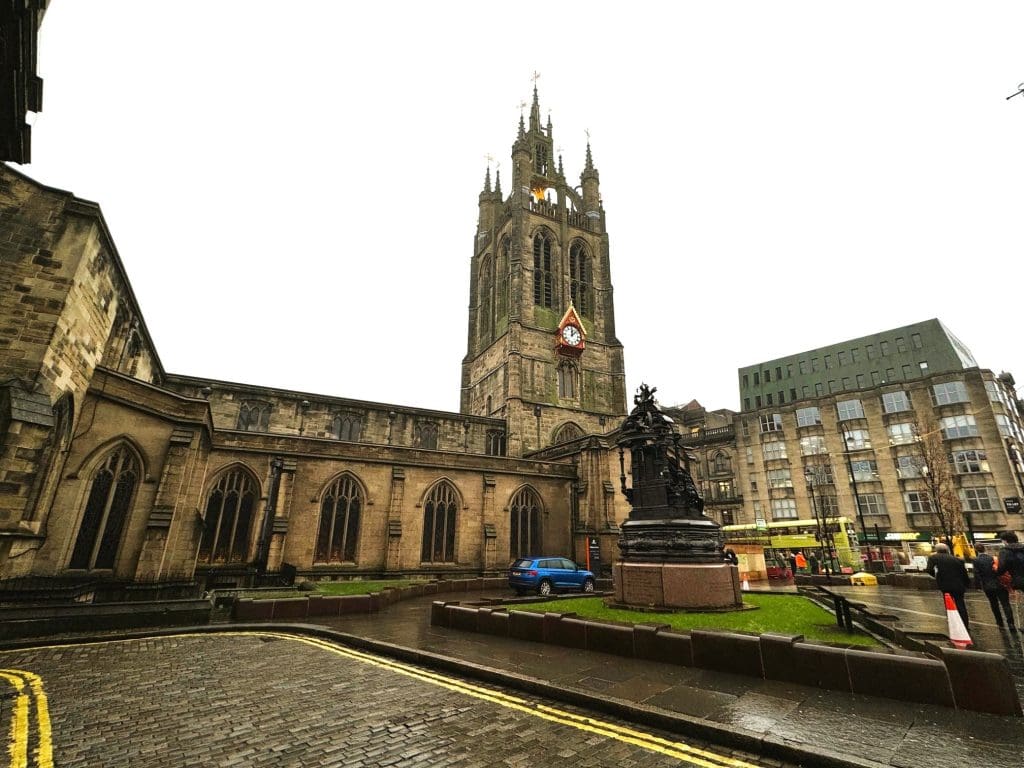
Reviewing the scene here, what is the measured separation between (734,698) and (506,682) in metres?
3.07

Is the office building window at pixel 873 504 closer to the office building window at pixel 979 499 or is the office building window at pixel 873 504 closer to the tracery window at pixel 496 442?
the office building window at pixel 979 499

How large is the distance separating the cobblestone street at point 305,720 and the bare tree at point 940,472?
127ft

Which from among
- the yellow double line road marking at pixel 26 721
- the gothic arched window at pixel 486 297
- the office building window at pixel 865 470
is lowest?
the yellow double line road marking at pixel 26 721

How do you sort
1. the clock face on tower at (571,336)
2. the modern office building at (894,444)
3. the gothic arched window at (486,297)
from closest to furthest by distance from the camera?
the modern office building at (894,444)
the clock face on tower at (571,336)
the gothic arched window at (486,297)

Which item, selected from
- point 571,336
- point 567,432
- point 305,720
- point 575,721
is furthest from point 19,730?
point 571,336

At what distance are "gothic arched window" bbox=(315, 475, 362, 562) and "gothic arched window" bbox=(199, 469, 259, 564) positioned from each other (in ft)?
10.4

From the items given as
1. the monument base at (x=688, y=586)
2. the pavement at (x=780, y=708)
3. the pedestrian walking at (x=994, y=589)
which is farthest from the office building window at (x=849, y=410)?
the monument base at (x=688, y=586)

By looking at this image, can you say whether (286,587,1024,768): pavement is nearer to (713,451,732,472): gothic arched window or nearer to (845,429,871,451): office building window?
(845,429,871,451): office building window

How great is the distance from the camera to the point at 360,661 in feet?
27.3

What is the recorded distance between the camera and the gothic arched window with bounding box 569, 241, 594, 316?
4894cm

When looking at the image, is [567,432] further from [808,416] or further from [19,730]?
[19,730]

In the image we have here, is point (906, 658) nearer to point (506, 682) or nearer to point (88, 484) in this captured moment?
point (506, 682)

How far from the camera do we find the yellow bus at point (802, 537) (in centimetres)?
3316

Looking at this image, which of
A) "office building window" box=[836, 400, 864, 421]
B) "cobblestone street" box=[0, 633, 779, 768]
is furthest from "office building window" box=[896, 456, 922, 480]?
"cobblestone street" box=[0, 633, 779, 768]
